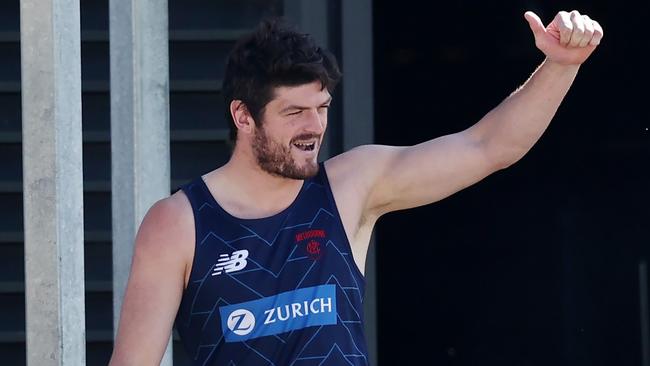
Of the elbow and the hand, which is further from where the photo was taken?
the elbow

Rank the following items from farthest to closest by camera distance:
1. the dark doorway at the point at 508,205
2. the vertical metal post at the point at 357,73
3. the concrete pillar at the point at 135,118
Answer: the dark doorway at the point at 508,205 < the vertical metal post at the point at 357,73 < the concrete pillar at the point at 135,118

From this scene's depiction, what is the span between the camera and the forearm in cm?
324

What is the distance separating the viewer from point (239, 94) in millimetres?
3332

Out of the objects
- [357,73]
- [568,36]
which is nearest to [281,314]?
[568,36]

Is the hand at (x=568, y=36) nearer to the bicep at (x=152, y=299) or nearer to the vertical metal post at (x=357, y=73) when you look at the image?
the bicep at (x=152, y=299)

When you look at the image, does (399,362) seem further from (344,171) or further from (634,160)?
(344,171)

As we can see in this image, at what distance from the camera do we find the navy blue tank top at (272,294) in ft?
10.2

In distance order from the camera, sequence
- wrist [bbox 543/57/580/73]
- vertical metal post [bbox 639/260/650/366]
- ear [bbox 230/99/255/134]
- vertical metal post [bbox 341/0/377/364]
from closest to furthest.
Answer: wrist [bbox 543/57/580/73] → ear [bbox 230/99/255/134] → vertical metal post [bbox 341/0/377/364] → vertical metal post [bbox 639/260/650/366]

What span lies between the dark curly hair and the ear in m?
0.01

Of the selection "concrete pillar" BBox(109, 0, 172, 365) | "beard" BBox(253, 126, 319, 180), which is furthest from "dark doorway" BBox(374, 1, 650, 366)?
"beard" BBox(253, 126, 319, 180)

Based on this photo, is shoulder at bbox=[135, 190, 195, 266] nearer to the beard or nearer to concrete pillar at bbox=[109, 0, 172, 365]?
the beard

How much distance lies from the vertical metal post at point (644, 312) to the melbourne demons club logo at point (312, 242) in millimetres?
A: 4229

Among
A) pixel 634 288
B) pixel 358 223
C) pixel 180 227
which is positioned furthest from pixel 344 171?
pixel 634 288

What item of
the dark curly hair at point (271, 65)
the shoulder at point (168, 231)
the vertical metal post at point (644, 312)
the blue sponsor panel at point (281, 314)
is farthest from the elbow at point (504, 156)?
the vertical metal post at point (644, 312)
